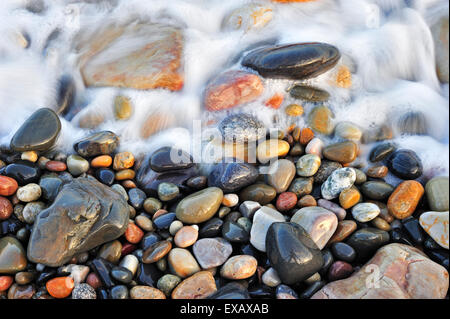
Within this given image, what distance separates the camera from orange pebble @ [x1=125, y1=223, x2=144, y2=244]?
221cm

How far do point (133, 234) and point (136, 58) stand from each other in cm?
179

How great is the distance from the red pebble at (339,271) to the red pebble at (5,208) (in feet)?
6.83

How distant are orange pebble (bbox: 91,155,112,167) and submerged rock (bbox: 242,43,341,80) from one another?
147 cm

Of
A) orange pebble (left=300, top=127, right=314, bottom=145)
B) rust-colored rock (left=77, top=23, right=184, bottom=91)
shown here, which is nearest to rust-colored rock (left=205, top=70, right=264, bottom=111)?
rust-colored rock (left=77, top=23, right=184, bottom=91)

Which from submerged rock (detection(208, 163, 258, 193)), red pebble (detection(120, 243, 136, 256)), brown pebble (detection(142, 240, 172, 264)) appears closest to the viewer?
brown pebble (detection(142, 240, 172, 264))

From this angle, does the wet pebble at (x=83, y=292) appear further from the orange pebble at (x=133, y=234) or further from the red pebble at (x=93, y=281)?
the orange pebble at (x=133, y=234)

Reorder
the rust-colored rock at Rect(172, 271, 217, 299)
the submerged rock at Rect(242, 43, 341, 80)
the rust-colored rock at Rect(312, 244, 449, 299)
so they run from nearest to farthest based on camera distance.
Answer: the rust-colored rock at Rect(312, 244, 449, 299)
the rust-colored rock at Rect(172, 271, 217, 299)
the submerged rock at Rect(242, 43, 341, 80)

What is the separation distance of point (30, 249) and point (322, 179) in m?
1.93

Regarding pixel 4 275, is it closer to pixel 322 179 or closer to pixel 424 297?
pixel 322 179

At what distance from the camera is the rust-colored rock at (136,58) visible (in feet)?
10.3

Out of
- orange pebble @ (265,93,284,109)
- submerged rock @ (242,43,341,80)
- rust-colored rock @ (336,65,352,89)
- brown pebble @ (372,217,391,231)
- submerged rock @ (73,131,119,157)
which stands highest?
submerged rock @ (242,43,341,80)

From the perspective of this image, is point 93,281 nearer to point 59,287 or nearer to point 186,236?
point 59,287

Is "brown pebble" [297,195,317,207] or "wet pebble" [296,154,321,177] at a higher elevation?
"wet pebble" [296,154,321,177]

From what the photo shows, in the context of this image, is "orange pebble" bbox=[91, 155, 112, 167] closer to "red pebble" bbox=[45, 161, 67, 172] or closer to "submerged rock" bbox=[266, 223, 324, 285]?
"red pebble" bbox=[45, 161, 67, 172]
